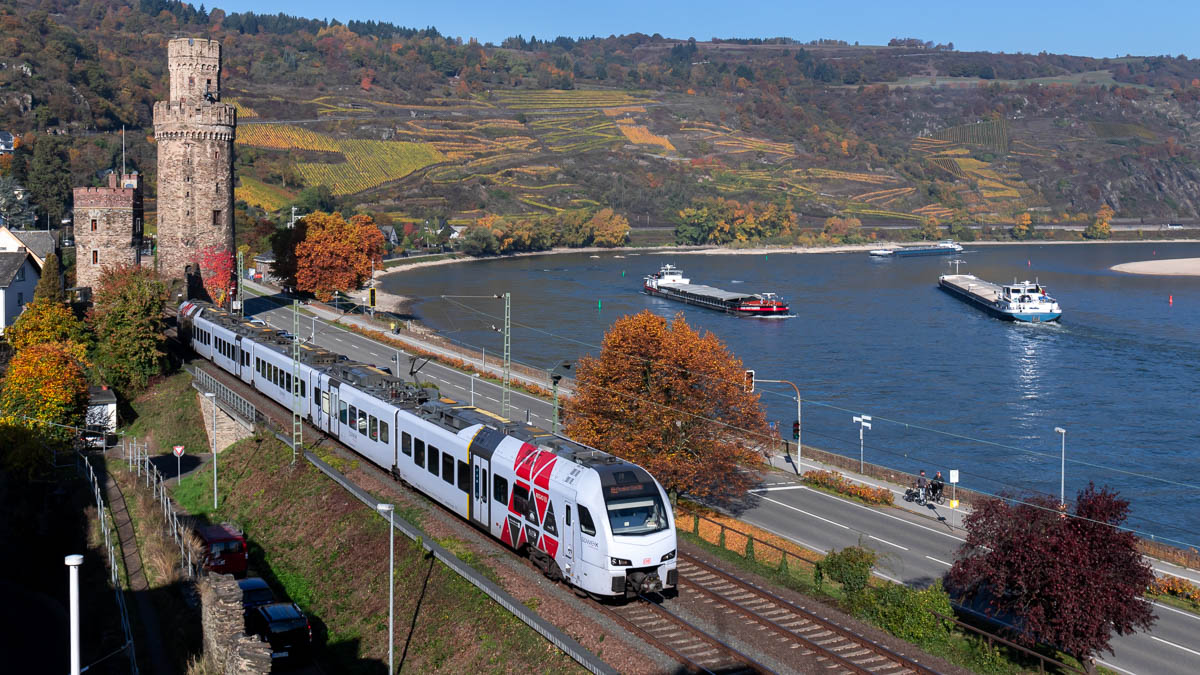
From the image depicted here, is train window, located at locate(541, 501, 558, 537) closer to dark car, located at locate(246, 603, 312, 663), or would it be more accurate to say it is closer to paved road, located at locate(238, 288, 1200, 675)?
dark car, located at locate(246, 603, 312, 663)

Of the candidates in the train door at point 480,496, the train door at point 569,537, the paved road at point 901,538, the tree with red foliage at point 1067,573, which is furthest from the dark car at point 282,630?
the paved road at point 901,538

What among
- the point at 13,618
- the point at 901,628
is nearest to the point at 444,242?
the point at 13,618

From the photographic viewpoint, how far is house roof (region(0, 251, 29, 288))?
207 feet

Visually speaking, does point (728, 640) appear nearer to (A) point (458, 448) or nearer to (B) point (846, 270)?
(A) point (458, 448)

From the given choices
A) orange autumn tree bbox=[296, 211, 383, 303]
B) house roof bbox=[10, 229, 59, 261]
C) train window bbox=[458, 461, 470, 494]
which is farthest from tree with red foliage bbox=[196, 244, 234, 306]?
train window bbox=[458, 461, 470, 494]

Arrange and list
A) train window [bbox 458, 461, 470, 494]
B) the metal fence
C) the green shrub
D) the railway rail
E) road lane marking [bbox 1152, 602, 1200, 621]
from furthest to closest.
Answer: road lane marking [bbox 1152, 602, 1200, 621] < train window [bbox 458, 461, 470, 494] < the metal fence < the green shrub < the railway rail

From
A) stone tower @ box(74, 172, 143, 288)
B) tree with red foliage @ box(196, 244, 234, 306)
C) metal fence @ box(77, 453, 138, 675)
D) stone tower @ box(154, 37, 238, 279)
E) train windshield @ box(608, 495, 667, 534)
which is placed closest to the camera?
train windshield @ box(608, 495, 667, 534)

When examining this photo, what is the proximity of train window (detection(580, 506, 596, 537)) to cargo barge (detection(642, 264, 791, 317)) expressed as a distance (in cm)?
9452

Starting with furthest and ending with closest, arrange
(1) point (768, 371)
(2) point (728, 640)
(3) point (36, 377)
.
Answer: (1) point (768, 371)
(3) point (36, 377)
(2) point (728, 640)

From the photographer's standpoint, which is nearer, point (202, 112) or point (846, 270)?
point (202, 112)

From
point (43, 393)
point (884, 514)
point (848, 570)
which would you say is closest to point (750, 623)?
point (848, 570)

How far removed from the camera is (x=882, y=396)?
7425 cm

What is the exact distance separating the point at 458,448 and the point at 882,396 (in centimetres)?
5182

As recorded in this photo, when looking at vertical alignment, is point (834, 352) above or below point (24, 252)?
below
